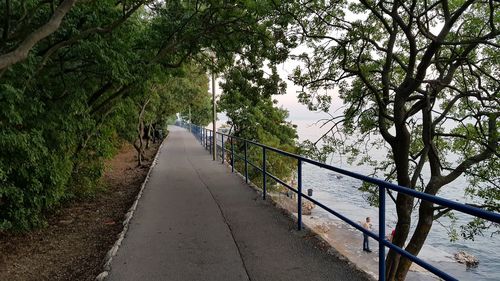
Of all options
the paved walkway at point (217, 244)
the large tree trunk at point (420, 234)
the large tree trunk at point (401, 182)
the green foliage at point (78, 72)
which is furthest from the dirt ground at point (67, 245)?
the large tree trunk at point (420, 234)

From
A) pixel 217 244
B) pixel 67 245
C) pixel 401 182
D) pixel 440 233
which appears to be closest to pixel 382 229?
pixel 217 244

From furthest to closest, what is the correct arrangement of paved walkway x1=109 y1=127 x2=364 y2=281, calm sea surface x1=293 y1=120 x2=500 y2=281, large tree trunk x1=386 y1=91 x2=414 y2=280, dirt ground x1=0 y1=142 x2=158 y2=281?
calm sea surface x1=293 y1=120 x2=500 y2=281
large tree trunk x1=386 y1=91 x2=414 y2=280
dirt ground x1=0 y1=142 x2=158 y2=281
paved walkway x1=109 y1=127 x2=364 y2=281

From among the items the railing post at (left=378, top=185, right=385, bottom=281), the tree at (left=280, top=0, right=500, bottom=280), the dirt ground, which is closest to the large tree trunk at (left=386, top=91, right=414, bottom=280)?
the tree at (left=280, top=0, right=500, bottom=280)

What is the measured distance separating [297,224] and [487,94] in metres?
6.60

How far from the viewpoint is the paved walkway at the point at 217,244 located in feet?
14.4

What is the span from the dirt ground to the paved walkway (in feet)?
1.99

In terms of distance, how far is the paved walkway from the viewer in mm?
4379

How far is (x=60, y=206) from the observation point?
9.81m

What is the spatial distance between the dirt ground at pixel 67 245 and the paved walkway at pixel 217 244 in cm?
61

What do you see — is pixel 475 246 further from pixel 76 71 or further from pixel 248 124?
pixel 76 71

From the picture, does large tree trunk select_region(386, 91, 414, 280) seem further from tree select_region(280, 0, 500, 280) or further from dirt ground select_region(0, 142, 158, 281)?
dirt ground select_region(0, 142, 158, 281)

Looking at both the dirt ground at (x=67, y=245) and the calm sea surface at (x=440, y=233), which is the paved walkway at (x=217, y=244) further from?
the calm sea surface at (x=440, y=233)

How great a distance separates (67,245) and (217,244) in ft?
11.3

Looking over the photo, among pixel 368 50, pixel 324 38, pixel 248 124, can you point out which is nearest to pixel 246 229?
pixel 324 38
